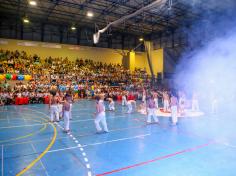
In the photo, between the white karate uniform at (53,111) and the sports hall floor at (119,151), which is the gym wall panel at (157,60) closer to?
the sports hall floor at (119,151)

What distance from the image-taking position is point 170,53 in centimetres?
3347

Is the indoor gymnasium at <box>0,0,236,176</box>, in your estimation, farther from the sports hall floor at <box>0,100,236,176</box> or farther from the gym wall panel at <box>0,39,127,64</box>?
the gym wall panel at <box>0,39,127,64</box>

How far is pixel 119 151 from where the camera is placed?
6891 mm

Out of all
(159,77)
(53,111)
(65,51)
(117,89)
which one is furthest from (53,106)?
(159,77)

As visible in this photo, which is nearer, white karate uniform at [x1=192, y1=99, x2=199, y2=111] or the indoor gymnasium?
the indoor gymnasium

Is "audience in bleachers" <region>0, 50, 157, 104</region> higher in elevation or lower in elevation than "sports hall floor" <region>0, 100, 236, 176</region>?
higher

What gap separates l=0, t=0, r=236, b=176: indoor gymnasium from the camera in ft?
20.7

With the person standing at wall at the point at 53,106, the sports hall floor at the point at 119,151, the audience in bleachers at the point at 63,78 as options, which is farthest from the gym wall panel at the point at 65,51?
the sports hall floor at the point at 119,151

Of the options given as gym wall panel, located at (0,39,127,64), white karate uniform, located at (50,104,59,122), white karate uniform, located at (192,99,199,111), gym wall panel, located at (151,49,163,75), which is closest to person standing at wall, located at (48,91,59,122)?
white karate uniform, located at (50,104,59,122)

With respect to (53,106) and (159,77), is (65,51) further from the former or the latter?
(53,106)

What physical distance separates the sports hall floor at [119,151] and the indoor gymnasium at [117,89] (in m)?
0.04

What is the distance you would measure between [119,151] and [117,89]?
19.8 meters

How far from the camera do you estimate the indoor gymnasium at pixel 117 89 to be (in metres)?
6.31

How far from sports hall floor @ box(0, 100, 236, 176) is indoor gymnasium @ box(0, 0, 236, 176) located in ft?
0.12
